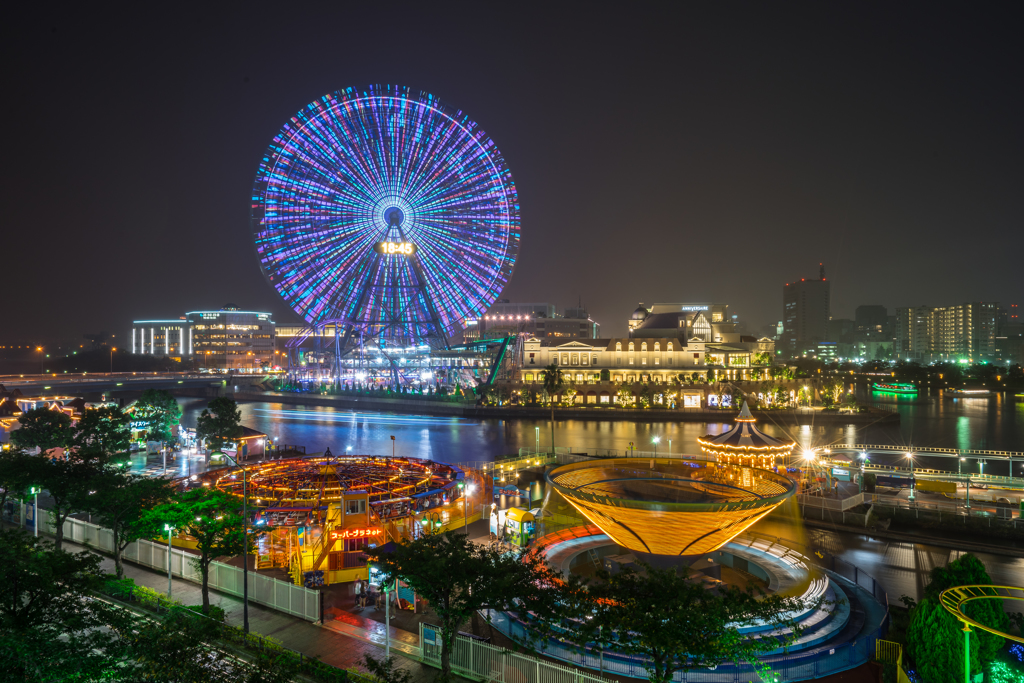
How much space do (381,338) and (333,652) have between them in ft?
209

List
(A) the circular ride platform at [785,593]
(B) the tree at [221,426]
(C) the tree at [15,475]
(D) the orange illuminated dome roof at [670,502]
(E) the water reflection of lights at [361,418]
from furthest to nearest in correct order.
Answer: (E) the water reflection of lights at [361,418] < (B) the tree at [221,426] < (C) the tree at [15,475] < (D) the orange illuminated dome roof at [670,502] < (A) the circular ride platform at [785,593]

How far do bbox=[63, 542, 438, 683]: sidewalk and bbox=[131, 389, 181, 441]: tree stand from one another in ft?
95.3

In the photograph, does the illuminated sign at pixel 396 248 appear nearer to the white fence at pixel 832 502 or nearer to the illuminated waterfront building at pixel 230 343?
the white fence at pixel 832 502

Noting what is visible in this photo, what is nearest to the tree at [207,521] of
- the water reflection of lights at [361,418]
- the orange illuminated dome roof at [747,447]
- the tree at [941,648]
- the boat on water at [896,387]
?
the tree at [941,648]

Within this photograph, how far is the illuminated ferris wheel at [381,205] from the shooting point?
53531mm

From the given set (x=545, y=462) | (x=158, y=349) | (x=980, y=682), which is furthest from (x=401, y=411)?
(x=158, y=349)

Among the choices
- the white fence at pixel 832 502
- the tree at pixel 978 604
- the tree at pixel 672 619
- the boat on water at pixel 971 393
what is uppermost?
the tree at pixel 672 619

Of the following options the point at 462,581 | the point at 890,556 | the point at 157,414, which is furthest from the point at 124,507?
the point at 157,414

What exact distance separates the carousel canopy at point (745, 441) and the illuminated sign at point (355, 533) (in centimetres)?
1595

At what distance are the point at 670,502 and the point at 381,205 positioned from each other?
49.2m

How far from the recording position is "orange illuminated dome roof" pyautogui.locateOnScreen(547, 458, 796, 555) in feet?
42.7

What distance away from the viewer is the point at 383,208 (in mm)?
56875

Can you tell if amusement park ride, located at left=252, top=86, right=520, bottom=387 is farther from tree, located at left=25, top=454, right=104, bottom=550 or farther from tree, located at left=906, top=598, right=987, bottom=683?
tree, located at left=906, top=598, right=987, bottom=683

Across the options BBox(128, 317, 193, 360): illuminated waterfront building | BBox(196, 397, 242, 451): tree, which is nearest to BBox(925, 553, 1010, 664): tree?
BBox(196, 397, 242, 451): tree
